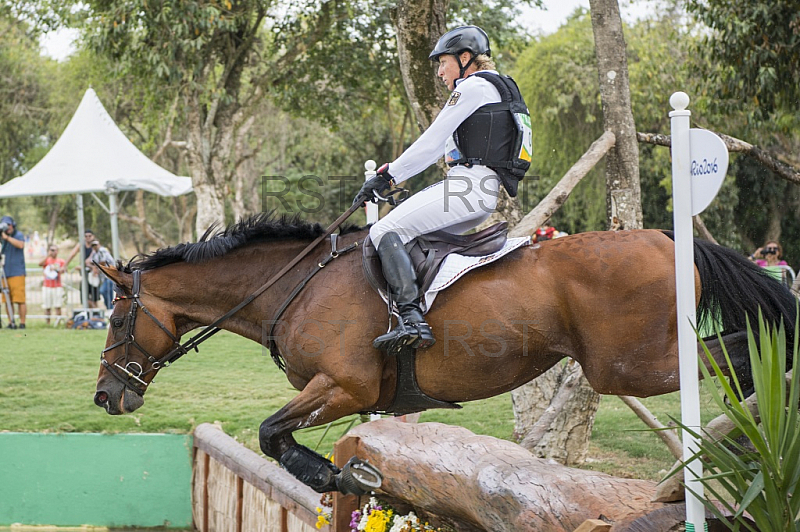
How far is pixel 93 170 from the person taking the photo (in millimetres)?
14734

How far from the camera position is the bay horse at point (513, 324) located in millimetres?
3523

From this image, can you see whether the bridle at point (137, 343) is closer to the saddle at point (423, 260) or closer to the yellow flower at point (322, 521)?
the saddle at point (423, 260)

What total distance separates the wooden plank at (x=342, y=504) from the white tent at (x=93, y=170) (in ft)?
33.6

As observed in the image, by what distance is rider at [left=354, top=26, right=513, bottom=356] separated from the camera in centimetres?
→ 357

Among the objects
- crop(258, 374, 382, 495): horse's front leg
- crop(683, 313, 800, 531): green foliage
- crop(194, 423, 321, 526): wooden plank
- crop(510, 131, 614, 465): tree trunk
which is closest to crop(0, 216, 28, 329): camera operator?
crop(194, 423, 321, 526): wooden plank

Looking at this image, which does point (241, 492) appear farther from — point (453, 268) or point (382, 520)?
point (453, 268)

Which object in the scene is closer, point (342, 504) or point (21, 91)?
point (342, 504)

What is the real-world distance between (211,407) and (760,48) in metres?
7.52

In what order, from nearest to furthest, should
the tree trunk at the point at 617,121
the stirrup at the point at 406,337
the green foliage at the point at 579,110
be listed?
the stirrup at the point at 406,337 → the tree trunk at the point at 617,121 → the green foliage at the point at 579,110

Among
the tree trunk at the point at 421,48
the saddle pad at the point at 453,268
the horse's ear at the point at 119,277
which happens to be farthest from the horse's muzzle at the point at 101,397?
the tree trunk at the point at 421,48

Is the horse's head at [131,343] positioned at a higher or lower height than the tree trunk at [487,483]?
higher

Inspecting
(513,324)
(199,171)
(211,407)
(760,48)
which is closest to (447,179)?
(513,324)

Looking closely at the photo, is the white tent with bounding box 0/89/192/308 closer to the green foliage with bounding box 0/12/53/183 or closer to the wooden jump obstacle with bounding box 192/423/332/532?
the wooden jump obstacle with bounding box 192/423/332/532

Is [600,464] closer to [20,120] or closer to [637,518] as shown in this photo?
[637,518]
